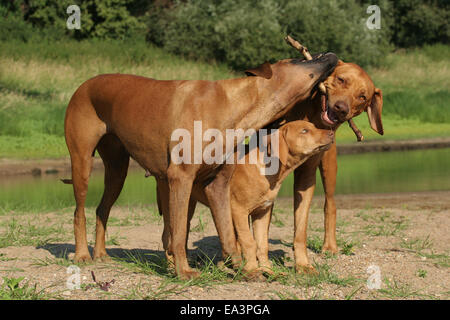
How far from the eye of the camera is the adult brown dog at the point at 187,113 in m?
5.30

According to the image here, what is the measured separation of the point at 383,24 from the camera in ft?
117

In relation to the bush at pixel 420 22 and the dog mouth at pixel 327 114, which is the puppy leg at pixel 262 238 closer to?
the dog mouth at pixel 327 114

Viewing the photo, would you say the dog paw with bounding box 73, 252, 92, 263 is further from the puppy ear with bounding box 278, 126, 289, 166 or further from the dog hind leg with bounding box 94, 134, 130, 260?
the puppy ear with bounding box 278, 126, 289, 166

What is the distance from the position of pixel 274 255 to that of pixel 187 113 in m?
2.32

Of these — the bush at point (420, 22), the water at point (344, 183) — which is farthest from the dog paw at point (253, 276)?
the bush at point (420, 22)

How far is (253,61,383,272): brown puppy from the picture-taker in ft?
18.1

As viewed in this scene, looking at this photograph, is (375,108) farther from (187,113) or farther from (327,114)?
(187,113)

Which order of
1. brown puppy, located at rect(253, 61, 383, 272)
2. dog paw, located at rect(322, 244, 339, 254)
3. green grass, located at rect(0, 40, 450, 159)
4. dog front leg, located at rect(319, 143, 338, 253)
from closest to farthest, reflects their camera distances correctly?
brown puppy, located at rect(253, 61, 383, 272)
dog front leg, located at rect(319, 143, 338, 253)
dog paw, located at rect(322, 244, 339, 254)
green grass, located at rect(0, 40, 450, 159)

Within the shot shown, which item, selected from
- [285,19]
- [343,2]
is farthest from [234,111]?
[343,2]

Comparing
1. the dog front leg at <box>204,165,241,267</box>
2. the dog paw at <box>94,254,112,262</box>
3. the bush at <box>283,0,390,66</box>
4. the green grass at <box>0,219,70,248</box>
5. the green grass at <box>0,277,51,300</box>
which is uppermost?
the bush at <box>283,0,390,66</box>

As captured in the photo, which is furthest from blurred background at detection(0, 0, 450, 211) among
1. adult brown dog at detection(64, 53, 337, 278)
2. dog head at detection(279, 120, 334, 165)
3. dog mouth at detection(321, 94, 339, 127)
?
dog mouth at detection(321, 94, 339, 127)

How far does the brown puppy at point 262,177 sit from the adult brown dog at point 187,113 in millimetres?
131

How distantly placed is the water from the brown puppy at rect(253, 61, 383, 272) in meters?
5.12

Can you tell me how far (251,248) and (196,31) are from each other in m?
25.8
